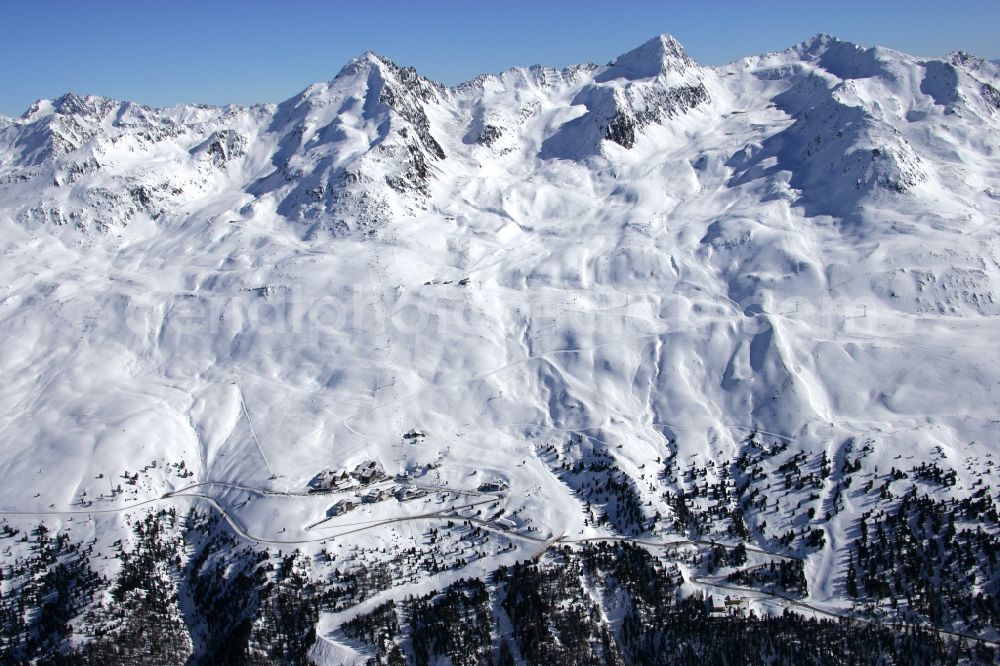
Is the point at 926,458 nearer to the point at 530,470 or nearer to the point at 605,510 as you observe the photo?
the point at 605,510

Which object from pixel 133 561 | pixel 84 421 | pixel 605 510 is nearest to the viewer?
pixel 133 561

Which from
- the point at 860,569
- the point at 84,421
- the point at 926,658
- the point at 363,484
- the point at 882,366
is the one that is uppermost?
the point at 882,366

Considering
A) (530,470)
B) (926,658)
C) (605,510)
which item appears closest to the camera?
(926,658)

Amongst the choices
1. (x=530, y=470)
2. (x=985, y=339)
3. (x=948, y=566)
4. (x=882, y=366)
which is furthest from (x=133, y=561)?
(x=985, y=339)

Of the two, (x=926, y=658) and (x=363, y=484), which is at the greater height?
(x=363, y=484)

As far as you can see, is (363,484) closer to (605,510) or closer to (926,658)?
(605,510)

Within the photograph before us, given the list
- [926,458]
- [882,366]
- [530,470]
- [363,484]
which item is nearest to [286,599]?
[363,484]

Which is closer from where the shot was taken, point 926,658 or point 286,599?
point 926,658

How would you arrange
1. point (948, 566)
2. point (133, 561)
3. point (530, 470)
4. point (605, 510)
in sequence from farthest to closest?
point (530, 470), point (605, 510), point (133, 561), point (948, 566)

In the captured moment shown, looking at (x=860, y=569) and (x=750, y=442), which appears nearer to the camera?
(x=860, y=569)
